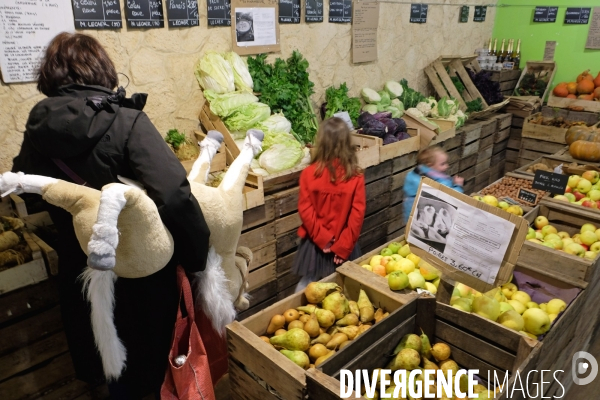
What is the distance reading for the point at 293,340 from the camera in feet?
5.89

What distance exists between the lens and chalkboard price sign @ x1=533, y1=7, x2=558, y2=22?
6738 mm

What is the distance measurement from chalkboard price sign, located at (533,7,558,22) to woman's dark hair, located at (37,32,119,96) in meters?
7.29

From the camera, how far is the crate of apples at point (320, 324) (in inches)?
70.7

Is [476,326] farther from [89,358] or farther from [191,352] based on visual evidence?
[89,358]

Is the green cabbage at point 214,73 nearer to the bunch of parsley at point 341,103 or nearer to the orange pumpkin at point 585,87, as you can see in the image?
the bunch of parsley at point 341,103

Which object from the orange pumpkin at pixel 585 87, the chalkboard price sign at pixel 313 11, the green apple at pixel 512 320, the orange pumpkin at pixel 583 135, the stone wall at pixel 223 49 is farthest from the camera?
the orange pumpkin at pixel 585 87

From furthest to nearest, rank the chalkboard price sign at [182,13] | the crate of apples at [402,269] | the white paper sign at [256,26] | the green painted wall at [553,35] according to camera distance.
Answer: the green painted wall at [553,35] < the white paper sign at [256,26] < the chalkboard price sign at [182,13] < the crate of apples at [402,269]

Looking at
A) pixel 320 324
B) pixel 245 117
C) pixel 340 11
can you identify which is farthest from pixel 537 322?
pixel 340 11

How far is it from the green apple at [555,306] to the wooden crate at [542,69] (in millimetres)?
5463

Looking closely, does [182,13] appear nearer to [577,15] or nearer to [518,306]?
[518,306]

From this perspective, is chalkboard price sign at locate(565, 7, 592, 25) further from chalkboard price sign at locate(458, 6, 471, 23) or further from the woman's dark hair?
the woman's dark hair

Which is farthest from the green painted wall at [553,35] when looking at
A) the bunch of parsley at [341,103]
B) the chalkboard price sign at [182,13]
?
the chalkboard price sign at [182,13]

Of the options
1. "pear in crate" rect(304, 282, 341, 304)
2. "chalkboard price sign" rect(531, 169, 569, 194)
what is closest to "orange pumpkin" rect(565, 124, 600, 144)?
"chalkboard price sign" rect(531, 169, 569, 194)

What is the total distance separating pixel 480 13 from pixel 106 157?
6.95 m
